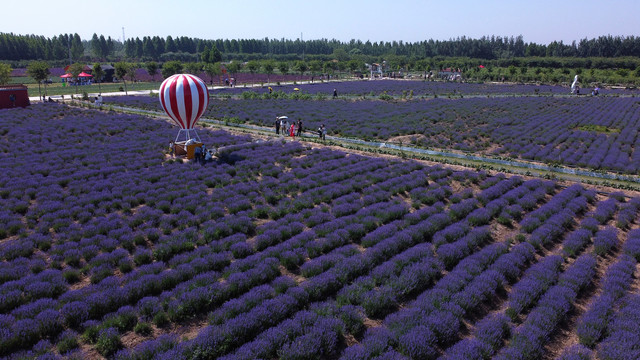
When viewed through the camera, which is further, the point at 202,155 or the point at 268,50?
the point at 268,50

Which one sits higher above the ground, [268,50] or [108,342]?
[268,50]

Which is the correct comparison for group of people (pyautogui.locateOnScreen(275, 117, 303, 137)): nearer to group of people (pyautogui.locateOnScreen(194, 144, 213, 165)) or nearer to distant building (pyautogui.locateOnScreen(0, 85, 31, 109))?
group of people (pyautogui.locateOnScreen(194, 144, 213, 165))

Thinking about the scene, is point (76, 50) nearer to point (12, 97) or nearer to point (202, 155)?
point (12, 97)

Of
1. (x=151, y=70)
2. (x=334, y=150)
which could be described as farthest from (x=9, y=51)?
(x=334, y=150)

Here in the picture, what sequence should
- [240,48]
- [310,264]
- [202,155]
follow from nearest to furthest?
[310,264] < [202,155] < [240,48]

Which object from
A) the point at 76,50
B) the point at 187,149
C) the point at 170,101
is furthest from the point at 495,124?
the point at 76,50

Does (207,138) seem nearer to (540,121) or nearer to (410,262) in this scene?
(410,262)

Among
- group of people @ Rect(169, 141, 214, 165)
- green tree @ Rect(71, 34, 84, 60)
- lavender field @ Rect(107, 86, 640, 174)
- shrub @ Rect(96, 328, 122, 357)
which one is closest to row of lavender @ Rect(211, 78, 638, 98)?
lavender field @ Rect(107, 86, 640, 174)
